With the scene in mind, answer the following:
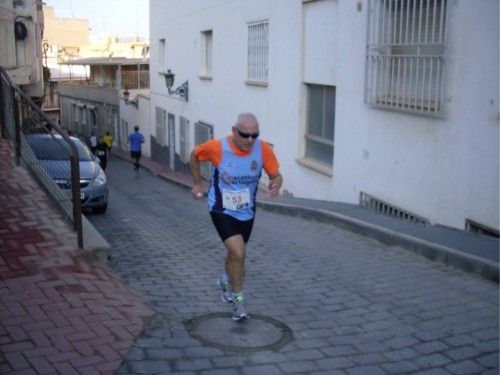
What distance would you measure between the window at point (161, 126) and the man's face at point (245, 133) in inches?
834

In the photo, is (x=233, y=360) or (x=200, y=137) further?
(x=200, y=137)

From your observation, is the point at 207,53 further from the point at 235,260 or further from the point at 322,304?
the point at 235,260

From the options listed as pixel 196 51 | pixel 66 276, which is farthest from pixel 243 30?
pixel 66 276

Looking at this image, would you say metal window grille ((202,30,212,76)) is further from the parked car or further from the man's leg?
the man's leg

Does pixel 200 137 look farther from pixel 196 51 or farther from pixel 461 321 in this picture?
pixel 461 321

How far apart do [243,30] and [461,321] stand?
12723mm

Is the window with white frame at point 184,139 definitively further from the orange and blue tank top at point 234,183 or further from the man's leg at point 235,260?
the man's leg at point 235,260

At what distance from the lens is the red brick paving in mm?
3918

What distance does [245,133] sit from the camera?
15.1 ft

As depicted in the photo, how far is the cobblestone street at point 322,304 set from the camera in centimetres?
399

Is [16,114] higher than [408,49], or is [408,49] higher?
[408,49]

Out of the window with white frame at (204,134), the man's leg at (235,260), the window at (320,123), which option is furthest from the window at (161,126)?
the man's leg at (235,260)

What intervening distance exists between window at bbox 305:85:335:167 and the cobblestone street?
139 inches

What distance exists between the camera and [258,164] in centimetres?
480
